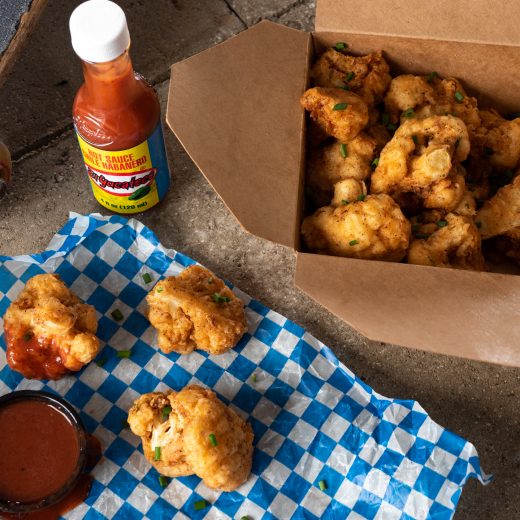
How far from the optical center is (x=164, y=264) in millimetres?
2600

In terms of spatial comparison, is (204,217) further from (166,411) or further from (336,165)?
(166,411)

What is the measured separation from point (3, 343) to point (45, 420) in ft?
1.09

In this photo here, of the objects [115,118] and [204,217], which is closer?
[115,118]

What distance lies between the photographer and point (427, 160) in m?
2.15

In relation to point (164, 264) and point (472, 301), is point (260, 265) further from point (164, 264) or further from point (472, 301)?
point (472, 301)

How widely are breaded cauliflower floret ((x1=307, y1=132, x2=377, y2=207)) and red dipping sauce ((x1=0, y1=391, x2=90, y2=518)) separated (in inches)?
38.1

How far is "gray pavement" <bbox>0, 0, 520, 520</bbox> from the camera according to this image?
2531mm

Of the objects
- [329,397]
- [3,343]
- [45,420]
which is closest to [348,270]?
[329,397]

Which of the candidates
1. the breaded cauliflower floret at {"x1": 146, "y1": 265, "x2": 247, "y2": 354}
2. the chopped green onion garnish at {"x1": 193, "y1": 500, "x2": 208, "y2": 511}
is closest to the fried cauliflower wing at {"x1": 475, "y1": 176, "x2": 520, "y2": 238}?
the breaded cauliflower floret at {"x1": 146, "y1": 265, "x2": 247, "y2": 354}

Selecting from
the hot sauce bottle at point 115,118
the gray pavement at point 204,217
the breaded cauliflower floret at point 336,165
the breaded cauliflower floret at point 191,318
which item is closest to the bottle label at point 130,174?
the hot sauce bottle at point 115,118

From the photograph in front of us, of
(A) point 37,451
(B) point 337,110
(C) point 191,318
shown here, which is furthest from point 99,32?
(A) point 37,451

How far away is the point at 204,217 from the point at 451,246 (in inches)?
38.1

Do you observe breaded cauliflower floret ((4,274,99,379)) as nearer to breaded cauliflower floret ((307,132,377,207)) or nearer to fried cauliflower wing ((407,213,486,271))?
breaded cauliflower floret ((307,132,377,207))

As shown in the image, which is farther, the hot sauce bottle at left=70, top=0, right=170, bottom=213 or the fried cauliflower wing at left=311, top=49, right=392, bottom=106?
the fried cauliflower wing at left=311, top=49, right=392, bottom=106
